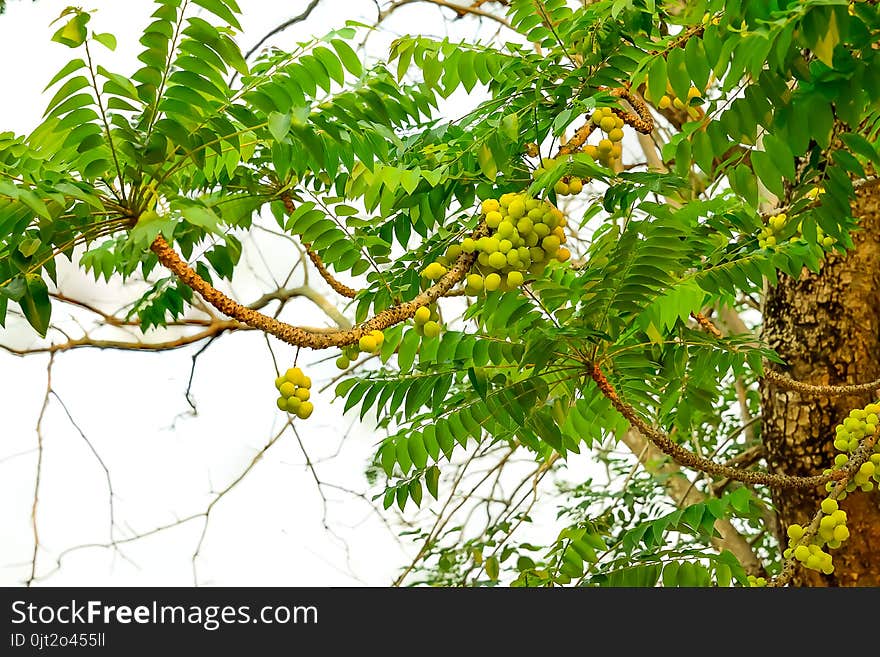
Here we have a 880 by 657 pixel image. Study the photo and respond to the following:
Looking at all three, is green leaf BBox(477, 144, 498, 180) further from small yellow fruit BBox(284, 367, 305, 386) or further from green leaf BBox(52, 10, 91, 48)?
green leaf BBox(52, 10, 91, 48)

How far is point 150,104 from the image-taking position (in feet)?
3.42

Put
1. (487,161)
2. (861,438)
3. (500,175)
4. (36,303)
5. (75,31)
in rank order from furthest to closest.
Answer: (861,438) < (500,175) < (487,161) < (36,303) < (75,31)

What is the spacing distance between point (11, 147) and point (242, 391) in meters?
2.75

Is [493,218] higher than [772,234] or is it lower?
lower

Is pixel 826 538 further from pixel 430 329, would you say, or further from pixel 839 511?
pixel 430 329

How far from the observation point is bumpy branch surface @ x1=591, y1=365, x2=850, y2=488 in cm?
136

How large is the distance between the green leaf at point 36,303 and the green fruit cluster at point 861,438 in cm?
135

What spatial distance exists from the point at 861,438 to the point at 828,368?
664 mm

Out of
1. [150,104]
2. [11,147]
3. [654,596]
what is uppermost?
[11,147]

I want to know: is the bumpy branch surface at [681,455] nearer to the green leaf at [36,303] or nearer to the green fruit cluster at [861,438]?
the green fruit cluster at [861,438]

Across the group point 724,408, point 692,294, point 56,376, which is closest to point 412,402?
point 692,294

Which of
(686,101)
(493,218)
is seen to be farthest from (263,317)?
(686,101)

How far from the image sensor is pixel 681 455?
Answer: 1.51m

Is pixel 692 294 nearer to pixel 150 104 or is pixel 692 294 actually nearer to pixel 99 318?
pixel 150 104
